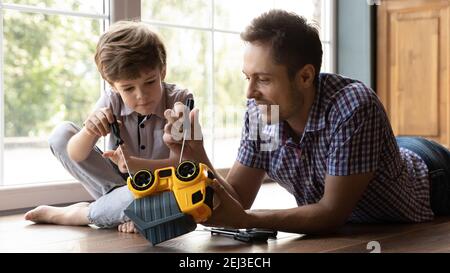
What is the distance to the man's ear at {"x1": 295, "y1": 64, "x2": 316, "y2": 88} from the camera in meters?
1.46

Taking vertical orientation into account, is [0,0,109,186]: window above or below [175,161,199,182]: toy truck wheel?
above

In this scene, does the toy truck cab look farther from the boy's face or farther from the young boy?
the boy's face

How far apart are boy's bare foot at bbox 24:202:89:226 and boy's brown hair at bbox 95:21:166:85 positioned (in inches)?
13.2

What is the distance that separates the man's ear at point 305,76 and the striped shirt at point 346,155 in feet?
0.12

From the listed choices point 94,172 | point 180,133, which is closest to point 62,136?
point 94,172

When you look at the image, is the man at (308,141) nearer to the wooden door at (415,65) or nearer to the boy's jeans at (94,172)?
the boy's jeans at (94,172)

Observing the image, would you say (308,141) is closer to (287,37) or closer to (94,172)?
(287,37)

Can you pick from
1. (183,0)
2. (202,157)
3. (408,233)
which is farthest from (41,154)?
(408,233)

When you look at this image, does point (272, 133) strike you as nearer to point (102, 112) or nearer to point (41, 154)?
point (102, 112)

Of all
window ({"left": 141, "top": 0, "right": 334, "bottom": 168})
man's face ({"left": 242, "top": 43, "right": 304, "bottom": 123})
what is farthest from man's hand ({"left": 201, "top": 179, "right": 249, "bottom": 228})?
window ({"left": 141, "top": 0, "right": 334, "bottom": 168})

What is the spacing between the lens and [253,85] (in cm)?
144

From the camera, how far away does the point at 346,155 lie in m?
1.40

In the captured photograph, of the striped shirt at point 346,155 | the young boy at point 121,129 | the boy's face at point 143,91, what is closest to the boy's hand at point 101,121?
the young boy at point 121,129
